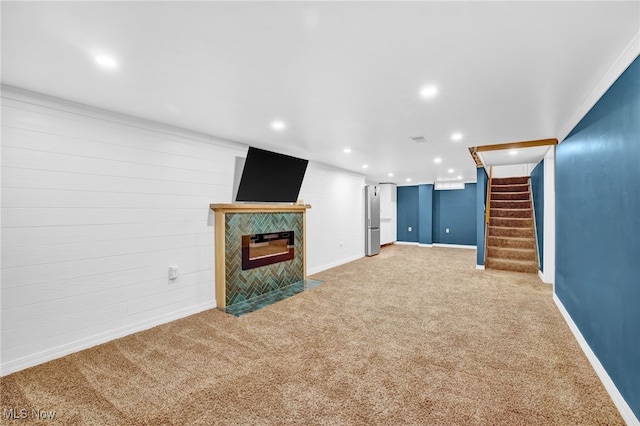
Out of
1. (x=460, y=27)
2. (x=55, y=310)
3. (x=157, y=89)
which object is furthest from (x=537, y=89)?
(x=55, y=310)

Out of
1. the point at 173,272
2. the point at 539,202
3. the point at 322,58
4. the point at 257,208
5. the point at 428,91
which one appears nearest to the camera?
the point at 322,58

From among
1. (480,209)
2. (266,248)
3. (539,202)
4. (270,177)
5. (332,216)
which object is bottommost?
(266,248)

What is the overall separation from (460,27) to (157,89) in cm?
224

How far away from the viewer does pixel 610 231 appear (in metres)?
2.08

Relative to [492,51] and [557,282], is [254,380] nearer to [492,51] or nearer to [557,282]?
[492,51]

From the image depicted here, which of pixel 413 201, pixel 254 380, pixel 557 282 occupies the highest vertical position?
pixel 413 201

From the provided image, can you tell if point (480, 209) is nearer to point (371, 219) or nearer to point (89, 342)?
point (371, 219)

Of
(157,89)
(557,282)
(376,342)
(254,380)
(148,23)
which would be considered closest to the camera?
(148,23)

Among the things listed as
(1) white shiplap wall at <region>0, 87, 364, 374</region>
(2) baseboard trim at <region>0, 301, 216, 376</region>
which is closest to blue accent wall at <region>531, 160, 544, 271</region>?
(1) white shiplap wall at <region>0, 87, 364, 374</region>

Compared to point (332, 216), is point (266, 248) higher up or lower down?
lower down

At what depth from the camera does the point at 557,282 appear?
393 centimetres

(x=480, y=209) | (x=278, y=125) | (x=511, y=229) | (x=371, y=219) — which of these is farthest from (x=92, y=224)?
(x=511, y=229)

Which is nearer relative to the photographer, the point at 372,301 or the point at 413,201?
the point at 372,301

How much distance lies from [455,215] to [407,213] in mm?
1595
